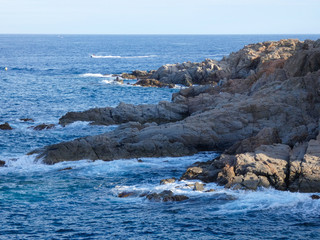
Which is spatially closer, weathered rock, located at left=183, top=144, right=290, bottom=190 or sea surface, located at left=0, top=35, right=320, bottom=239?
sea surface, located at left=0, top=35, right=320, bottom=239

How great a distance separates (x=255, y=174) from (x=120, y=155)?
13221mm

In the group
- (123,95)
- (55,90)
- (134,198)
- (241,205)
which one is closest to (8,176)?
(134,198)

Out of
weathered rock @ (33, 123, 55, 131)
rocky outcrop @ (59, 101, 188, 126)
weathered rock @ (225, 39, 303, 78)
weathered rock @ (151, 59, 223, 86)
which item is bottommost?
weathered rock @ (33, 123, 55, 131)

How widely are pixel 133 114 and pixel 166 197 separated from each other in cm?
2437

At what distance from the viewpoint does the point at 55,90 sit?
86312mm

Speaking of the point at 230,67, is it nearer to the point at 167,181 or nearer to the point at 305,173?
the point at 167,181

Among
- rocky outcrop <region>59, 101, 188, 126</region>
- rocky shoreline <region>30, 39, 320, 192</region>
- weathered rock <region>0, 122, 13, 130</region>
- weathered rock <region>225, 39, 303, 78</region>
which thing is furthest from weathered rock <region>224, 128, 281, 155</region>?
weathered rock <region>225, 39, 303, 78</region>

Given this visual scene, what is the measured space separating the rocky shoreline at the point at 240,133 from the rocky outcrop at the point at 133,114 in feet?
0.38

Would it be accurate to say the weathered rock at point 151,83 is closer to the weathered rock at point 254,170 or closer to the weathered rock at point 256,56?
the weathered rock at point 256,56

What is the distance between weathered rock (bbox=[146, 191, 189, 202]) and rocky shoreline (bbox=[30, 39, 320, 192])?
3.46 meters

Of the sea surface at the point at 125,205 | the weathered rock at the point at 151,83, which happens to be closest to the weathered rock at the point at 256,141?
the sea surface at the point at 125,205

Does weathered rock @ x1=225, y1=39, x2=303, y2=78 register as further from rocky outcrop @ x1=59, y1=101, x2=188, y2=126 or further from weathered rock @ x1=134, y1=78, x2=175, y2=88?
rocky outcrop @ x1=59, y1=101, x2=188, y2=126

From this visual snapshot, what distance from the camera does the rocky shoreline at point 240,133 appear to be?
31781mm

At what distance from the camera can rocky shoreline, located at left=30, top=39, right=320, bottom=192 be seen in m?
31.8
